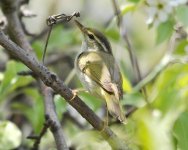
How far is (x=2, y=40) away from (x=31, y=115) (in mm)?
1743

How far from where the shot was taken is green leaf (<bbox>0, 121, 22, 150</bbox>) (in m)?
3.02

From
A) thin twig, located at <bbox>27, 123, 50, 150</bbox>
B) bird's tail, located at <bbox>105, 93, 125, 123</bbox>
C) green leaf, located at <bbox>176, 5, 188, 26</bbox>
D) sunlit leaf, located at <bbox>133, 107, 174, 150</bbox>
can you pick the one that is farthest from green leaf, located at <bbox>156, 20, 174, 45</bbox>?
sunlit leaf, located at <bbox>133, 107, 174, 150</bbox>

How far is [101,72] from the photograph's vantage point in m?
3.10

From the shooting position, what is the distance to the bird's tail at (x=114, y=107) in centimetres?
257

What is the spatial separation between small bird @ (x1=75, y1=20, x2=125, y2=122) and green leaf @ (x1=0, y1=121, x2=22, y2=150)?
18.0 inches

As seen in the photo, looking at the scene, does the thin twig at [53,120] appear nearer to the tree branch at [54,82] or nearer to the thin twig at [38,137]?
the thin twig at [38,137]

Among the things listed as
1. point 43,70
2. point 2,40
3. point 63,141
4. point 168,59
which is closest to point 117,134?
point 63,141

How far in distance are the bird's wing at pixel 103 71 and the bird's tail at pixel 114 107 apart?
0.12 feet

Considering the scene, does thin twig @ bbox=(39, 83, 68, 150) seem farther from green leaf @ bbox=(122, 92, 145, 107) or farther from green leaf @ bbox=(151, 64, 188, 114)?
green leaf @ bbox=(151, 64, 188, 114)

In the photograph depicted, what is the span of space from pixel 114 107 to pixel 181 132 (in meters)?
0.41

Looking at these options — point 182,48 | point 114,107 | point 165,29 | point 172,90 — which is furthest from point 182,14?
point 114,107

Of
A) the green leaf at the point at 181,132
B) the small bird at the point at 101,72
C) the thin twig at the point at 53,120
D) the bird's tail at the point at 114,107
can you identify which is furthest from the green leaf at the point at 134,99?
the green leaf at the point at 181,132

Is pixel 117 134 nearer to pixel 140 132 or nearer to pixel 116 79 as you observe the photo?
pixel 140 132

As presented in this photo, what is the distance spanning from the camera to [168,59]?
3283 mm
